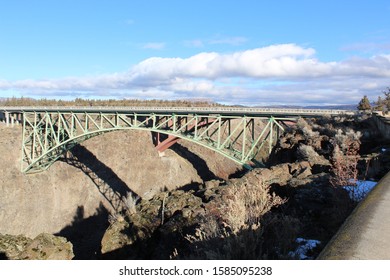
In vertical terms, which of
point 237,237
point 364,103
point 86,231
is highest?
point 364,103

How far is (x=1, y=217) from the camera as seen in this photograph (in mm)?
33906

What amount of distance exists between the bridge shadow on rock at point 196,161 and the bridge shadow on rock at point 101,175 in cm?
1049

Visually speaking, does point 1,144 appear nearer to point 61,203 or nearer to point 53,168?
point 53,168

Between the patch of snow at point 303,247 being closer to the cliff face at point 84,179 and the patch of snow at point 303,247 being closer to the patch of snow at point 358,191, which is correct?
the patch of snow at point 358,191

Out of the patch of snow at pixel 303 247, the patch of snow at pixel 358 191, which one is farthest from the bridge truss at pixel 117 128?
the patch of snow at pixel 303 247

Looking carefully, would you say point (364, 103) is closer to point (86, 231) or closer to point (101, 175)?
point (101, 175)

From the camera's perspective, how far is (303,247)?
261 inches

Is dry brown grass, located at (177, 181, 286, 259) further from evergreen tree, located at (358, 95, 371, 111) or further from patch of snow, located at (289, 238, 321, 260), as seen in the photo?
evergreen tree, located at (358, 95, 371, 111)

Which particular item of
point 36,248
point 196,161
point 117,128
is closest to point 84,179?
point 117,128

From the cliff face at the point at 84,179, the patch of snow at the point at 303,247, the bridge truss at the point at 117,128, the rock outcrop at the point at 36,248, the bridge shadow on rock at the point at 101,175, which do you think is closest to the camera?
the patch of snow at the point at 303,247

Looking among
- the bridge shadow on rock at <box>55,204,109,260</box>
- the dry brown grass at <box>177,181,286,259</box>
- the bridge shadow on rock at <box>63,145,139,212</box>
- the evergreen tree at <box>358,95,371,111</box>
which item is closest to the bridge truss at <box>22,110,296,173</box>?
the bridge shadow on rock at <box>63,145,139,212</box>

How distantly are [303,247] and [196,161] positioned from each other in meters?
45.1

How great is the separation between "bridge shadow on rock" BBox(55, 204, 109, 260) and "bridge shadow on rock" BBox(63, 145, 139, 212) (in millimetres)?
1907

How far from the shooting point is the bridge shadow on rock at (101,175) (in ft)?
132
